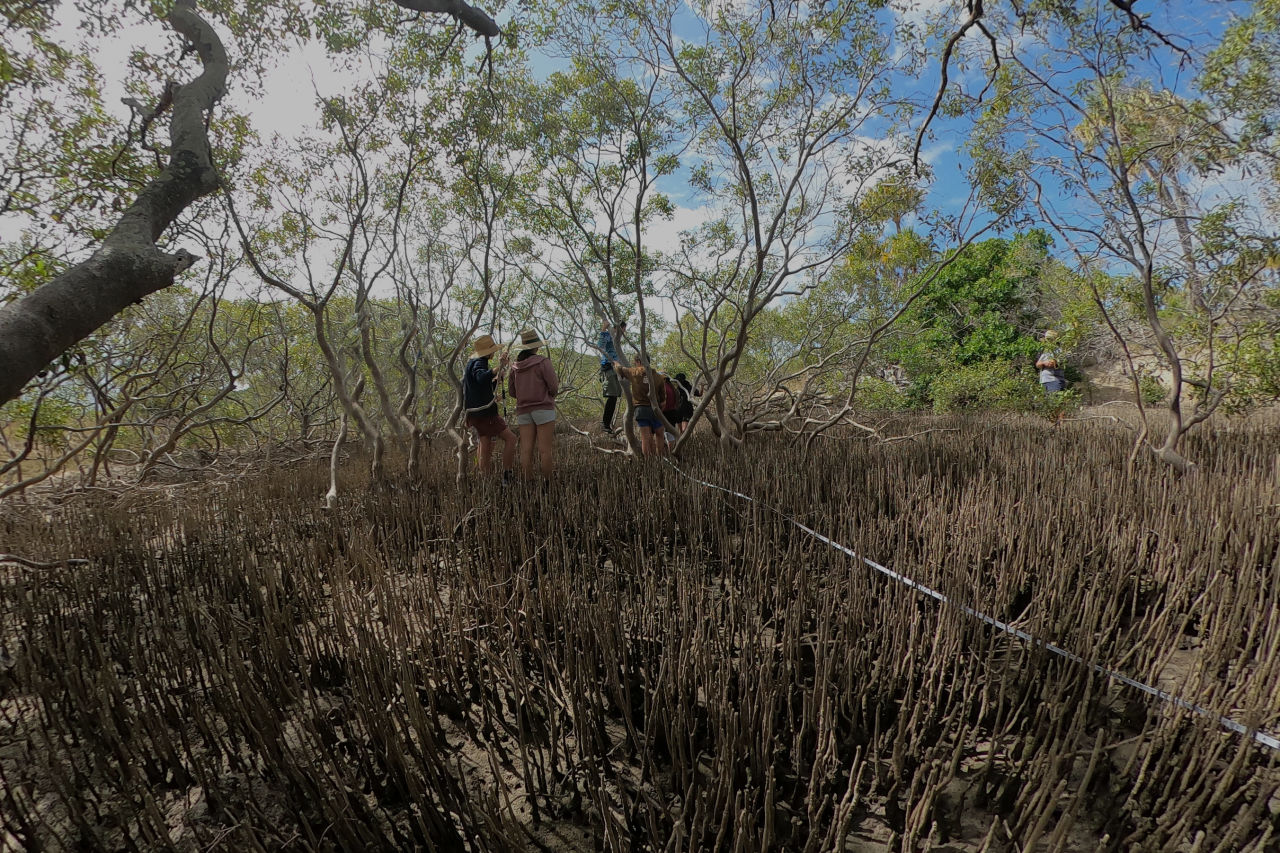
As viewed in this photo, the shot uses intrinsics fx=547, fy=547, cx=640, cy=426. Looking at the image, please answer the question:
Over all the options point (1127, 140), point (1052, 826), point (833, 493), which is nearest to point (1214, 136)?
point (1127, 140)

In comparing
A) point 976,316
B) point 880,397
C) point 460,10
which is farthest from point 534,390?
point 976,316

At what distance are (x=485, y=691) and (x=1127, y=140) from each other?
693cm

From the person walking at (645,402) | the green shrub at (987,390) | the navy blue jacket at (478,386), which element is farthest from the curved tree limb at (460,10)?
the green shrub at (987,390)

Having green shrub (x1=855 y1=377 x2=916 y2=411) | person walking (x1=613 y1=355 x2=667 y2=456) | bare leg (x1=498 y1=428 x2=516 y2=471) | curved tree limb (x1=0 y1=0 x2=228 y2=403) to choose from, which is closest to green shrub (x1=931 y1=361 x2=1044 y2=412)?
green shrub (x1=855 y1=377 x2=916 y2=411)

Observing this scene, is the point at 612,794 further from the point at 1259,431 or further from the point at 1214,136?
the point at 1259,431

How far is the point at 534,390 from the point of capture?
190 inches

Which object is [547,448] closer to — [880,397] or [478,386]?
[478,386]

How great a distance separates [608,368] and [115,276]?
5768 millimetres

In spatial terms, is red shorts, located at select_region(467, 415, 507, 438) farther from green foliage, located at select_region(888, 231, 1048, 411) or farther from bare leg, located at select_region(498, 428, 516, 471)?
green foliage, located at select_region(888, 231, 1048, 411)

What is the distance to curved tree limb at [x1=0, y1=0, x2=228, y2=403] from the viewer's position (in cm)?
162

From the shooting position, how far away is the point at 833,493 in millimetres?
4160

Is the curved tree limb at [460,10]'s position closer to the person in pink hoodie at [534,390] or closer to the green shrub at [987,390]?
the person in pink hoodie at [534,390]

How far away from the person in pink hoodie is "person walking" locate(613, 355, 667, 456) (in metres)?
0.91

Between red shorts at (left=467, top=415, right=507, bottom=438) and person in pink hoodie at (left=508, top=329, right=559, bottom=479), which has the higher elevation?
person in pink hoodie at (left=508, top=329, right=559, bottom=479)
